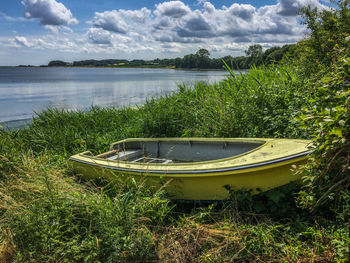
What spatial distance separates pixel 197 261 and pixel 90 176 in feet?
8.64

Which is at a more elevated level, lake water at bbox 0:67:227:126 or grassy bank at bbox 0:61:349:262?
lake water at bbox 0:67:227:126

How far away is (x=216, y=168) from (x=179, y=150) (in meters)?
1.78

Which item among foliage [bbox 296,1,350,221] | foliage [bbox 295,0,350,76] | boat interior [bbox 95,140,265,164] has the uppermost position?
foliage [bbox 295,0,350,76]

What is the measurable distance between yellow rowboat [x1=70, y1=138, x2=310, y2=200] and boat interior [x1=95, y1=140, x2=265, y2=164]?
17mm

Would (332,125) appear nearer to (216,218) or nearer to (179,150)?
(216,218)

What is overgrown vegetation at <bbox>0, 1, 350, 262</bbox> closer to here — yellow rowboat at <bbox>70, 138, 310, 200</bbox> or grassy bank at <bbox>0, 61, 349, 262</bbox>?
grassy bank at <bbox>0, 61, 349, 262</bbox>

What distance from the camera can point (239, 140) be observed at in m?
4.24

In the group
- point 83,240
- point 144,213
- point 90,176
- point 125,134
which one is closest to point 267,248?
point 144,213

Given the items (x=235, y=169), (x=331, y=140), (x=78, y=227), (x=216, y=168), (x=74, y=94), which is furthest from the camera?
(x=74, y=94)

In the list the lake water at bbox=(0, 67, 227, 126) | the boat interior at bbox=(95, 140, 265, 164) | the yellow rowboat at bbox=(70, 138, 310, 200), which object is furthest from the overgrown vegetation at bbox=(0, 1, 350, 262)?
the lake water at bbox=(0, 67, 227, 126)

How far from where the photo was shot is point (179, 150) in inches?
195

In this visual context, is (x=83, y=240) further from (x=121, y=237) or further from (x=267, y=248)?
(x=267, y=248)

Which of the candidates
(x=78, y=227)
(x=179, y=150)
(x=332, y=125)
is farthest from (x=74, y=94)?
(x=332, y=125)

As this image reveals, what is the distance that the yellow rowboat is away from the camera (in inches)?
121
